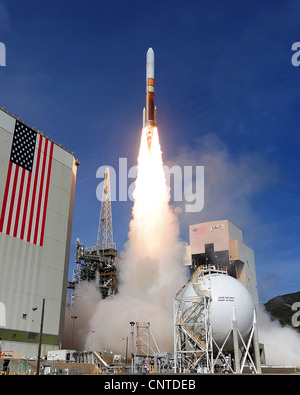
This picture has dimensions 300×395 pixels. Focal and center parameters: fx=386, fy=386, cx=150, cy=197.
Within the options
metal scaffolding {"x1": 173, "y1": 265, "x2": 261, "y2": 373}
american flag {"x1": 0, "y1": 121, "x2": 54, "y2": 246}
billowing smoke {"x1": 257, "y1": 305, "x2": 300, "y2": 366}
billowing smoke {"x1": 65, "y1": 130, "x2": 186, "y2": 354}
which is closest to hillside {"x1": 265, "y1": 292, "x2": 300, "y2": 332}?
billowing smoke {"x1": 257, "y1": 305, "x2": 300, "y2": 366}

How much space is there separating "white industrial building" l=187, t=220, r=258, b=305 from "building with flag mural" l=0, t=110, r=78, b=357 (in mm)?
23084

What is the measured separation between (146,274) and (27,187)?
2447 centimetres

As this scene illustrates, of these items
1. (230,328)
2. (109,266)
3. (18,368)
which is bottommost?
(18,368)

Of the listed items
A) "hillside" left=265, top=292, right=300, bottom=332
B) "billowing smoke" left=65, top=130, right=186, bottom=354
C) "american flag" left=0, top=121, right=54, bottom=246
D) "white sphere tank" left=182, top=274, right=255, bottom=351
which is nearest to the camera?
"white sphere tank" left=182, top=274, right=255, bottom=351

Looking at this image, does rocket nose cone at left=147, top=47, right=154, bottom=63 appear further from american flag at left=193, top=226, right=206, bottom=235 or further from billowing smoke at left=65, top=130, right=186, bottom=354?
american flag at left=193, top=226, right=206, bottom=235

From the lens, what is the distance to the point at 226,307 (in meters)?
42.1

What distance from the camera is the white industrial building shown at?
68.8 m

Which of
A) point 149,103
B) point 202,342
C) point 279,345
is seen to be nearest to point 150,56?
point 149,103

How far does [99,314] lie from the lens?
65.2 metres

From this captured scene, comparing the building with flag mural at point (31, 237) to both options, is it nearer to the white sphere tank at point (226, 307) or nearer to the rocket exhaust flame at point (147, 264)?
the rocket exhaust flame at point (147, 264)

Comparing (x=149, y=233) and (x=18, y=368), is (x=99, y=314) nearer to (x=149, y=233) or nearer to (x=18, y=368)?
(x=149, y=233)

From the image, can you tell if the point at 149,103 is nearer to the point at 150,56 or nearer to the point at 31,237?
the point at 150,56
